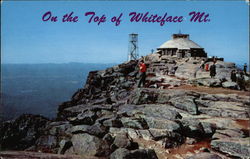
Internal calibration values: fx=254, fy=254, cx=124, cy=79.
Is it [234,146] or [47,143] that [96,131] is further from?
[234,146]

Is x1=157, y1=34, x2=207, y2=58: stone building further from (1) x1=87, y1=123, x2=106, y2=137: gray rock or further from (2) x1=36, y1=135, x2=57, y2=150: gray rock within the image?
(2) x1=36, y1=135, x2=57, y2=150: gray rock

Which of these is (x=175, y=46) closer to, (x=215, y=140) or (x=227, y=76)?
(x=227, y=76)

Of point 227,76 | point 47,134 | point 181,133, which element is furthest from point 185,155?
point 227,76

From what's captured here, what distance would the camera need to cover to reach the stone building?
200 feet

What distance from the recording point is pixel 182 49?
62.5m

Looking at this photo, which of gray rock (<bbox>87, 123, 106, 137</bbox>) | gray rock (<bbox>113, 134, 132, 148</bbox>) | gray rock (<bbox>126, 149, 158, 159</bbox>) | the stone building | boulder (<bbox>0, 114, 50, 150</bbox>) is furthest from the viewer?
the stone building

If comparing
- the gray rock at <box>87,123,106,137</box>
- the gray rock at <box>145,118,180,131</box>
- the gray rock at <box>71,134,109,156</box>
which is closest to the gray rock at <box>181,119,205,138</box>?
the gray rock at <box>145,118,180,131</box>

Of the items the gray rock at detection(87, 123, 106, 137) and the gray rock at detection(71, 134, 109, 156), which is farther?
the gray rock at detection(87, 123, 106, 137)

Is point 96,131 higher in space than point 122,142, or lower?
higher

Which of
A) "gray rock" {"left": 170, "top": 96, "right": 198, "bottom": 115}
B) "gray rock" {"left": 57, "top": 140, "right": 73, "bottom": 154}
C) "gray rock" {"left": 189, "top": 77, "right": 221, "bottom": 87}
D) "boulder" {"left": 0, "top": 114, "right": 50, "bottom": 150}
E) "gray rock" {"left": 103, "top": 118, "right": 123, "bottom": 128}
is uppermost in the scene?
"gray rock" {"left": 189, "top": 77, "right": 221, "bottom": 87}

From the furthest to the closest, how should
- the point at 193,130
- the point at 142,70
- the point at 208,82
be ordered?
the point at 208,82 < the point at 142,70 < the point at 193,130

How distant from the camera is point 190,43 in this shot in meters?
66.6

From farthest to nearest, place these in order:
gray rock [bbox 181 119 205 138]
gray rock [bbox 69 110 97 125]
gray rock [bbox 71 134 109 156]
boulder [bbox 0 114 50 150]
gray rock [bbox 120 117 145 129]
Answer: boulder [bbox 0 114 50 150] < gray rock [bbox 69 110 97 125] < gray rock [bbox 120 117 145 129] < gray rock [bbox 181 119 205 138] < gray rock [bbox 71 134 109 156]

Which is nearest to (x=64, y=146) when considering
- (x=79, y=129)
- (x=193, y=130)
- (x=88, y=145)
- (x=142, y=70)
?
(x=79, y=129)
